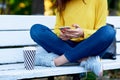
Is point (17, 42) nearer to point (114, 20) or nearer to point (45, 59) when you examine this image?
point (45, 59)

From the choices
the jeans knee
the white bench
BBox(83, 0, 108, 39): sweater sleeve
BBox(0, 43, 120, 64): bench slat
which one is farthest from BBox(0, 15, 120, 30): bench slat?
the jeans knee

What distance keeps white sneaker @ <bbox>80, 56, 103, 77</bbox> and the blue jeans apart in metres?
0.06

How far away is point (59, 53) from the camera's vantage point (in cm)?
451

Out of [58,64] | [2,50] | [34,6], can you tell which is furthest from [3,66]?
[34,6]

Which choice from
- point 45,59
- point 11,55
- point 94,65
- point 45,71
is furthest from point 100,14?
point 11,55

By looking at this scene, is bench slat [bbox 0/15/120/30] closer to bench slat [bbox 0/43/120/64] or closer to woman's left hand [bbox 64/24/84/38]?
bench slat [bbox 0/43/120/64]

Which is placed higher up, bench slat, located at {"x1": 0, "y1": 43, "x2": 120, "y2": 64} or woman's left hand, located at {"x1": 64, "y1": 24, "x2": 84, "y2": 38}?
woman's left hand, located at {"x1": 64, "y1": 24, "x2": 84, "y2": 38}

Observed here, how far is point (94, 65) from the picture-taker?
4.35 metres

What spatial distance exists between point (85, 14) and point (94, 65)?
1.66 ft

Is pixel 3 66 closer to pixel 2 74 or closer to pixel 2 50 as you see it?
pixel 2 50

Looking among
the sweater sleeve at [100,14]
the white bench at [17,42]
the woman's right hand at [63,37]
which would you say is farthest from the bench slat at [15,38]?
the sweater sleeve at [100,14]

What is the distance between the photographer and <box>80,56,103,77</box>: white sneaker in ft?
14.3

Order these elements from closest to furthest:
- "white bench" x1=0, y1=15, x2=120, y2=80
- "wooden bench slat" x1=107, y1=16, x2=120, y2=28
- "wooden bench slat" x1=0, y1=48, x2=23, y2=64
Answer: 1. "white bench" x1=0, y1=15, x2=120, y2=80
2. "wooden bench slat" x1=0, y1=48, x2=23, y2=64
3. "wooden bench slat" x1=107, y1=16, x2=120, y2=28

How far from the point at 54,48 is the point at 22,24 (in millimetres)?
630
